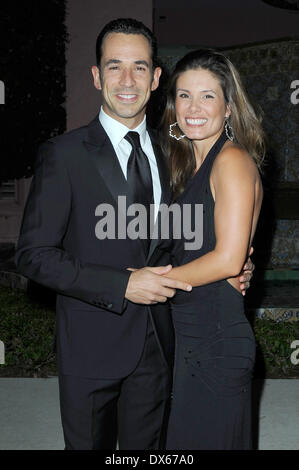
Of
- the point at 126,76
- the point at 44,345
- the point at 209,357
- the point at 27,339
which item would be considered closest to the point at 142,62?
the point at 126,76

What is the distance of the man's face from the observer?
2.15 m

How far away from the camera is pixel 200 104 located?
2.19 meters

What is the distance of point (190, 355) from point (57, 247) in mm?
646

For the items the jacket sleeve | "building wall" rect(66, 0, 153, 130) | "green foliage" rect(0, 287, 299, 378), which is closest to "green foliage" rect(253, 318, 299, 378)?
"green foliage" rect(0, 287, 299, 378)

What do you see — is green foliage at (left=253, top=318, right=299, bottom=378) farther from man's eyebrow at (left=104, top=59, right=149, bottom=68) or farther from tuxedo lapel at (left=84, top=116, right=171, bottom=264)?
man's eyebrow at (left=104, top=59, right=149, bottom=68)

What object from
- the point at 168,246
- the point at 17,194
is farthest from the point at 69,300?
the point at 17,194

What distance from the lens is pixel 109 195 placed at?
2.06 m

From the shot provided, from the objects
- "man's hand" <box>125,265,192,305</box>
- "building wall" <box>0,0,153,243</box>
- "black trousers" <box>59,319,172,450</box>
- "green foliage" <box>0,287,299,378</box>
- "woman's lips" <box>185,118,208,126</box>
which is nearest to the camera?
"man's hand" <box>125,265,192,305</box>

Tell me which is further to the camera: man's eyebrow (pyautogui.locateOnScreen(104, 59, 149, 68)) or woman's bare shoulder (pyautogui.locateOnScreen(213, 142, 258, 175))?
man's eyebrow (pyautogui.locateOnScreen(104, 59, 149, 68))

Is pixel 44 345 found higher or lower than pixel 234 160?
lower

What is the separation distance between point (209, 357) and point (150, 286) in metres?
0.38

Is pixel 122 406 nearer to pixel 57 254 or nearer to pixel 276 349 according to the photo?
pixel 57 254
